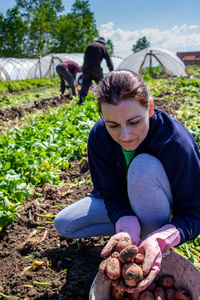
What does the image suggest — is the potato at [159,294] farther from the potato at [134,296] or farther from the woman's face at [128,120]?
the woman's face at [128,120]

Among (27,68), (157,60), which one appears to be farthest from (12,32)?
(157,60)

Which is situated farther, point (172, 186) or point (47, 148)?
point (47, 148)

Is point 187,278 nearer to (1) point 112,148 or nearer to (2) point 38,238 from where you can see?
(1) point 112,148

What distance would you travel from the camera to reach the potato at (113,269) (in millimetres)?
1177

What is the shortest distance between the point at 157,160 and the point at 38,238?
4.13 ft

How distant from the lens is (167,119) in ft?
4.98

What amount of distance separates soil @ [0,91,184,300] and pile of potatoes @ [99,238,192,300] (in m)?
0.48

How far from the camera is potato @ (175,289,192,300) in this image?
130 cm

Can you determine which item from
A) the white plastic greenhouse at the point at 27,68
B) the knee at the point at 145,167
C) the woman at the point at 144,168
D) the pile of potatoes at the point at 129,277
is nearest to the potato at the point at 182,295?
the pile of potatoes at the point at 129,277

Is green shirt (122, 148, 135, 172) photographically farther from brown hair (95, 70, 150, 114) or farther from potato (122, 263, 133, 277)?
potato (122, 263, 133, 277)

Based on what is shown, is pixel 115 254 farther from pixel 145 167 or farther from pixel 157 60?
pixel 157 60

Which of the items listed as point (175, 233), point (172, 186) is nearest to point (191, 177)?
point (172, 186)

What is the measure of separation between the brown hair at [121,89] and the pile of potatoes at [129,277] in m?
0.68

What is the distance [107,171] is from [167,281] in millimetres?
689
